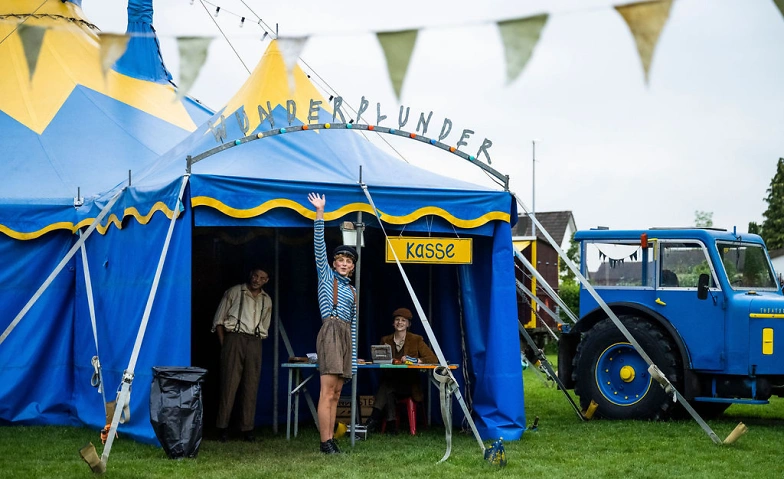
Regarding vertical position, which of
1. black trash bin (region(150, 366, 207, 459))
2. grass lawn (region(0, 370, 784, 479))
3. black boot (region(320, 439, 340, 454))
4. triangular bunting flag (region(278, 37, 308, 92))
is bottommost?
grass lawn (region(0, 370, 784, 479))

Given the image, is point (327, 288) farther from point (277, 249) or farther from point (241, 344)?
point (277, 249)

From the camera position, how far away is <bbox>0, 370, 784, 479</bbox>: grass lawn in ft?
24.5

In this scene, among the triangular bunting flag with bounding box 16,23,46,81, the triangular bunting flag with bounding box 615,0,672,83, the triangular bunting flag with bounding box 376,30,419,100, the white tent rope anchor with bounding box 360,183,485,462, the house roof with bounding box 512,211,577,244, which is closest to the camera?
the triangular bunting flag with bounding box 615,0,672,83

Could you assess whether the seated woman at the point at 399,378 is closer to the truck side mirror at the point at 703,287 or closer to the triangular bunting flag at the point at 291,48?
the truck side mirror at the point at 703,287

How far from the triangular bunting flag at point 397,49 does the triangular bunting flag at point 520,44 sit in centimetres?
66

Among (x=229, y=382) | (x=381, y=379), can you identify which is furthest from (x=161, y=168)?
(x=381, y=379)

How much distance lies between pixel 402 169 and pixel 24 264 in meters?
3.87

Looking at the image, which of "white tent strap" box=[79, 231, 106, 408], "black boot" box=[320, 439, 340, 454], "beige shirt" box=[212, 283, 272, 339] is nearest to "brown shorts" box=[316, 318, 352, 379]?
"black boot" box=[320, 439, 340, 454]

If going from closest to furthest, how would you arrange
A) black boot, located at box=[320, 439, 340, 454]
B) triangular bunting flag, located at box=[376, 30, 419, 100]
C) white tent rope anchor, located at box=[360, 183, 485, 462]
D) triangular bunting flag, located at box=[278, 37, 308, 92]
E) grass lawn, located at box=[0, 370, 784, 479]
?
triangular bunting flag, located at box=[376, 30, 419, 100] < triangular bunting flag, located at box=[278, 37, 308, 92] < grass lawn, located at box=[0, 370, 784, 479] < white tent rope anchor, located at box=[360, 183, 485, 462] < black boot, located at box=[320, 439, 340, 454]

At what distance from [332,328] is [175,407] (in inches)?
52.2

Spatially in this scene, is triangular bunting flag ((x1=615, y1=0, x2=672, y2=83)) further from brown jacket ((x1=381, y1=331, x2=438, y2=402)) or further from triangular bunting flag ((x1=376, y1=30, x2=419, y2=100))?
brown jacket ((x1=381, y1=331, x2=438, y2=402))

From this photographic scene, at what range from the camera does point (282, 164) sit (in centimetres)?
895

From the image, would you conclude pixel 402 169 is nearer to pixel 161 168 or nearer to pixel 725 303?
pixel 161 168

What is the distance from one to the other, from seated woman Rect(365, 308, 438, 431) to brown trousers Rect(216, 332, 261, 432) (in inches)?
44.8
